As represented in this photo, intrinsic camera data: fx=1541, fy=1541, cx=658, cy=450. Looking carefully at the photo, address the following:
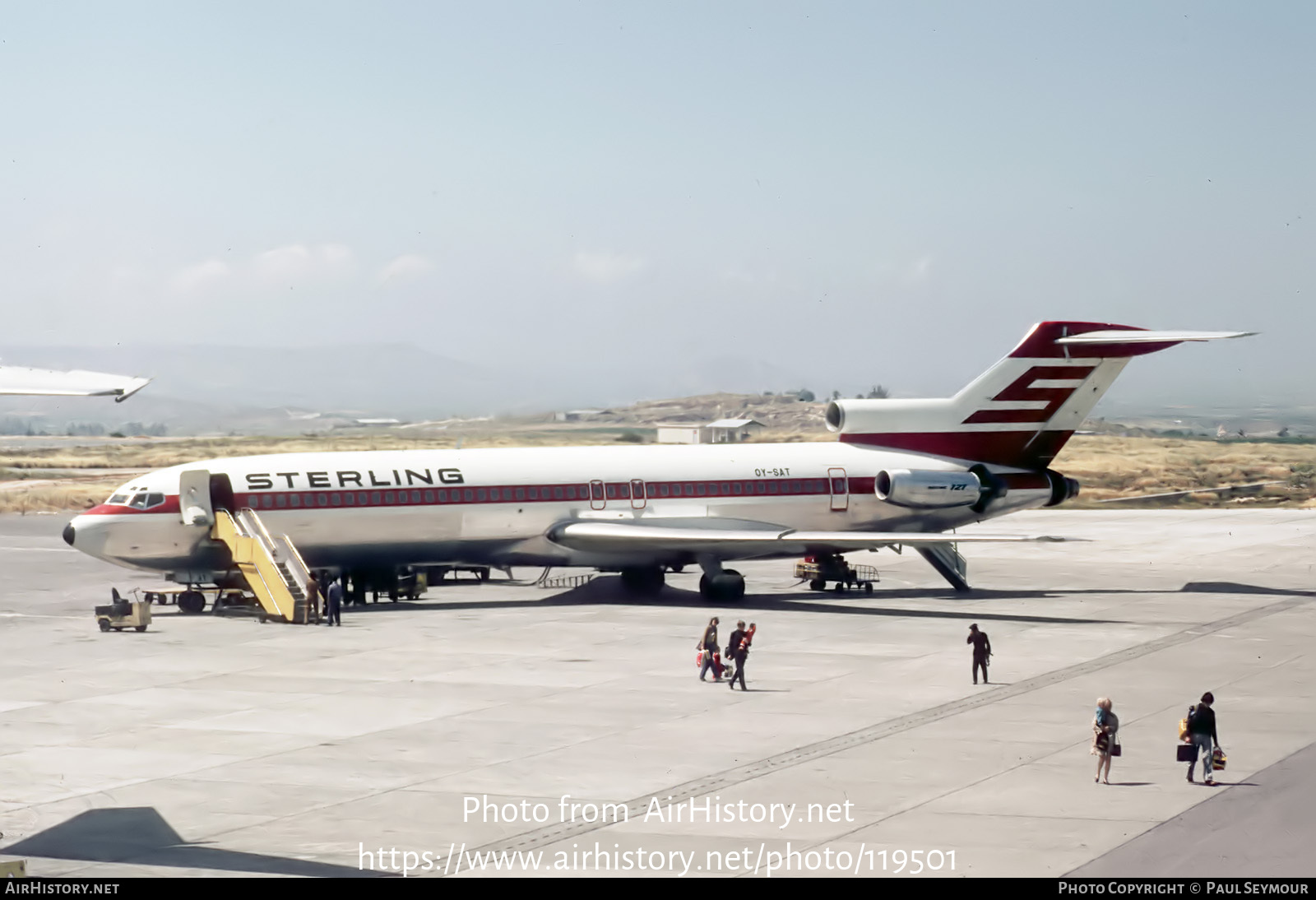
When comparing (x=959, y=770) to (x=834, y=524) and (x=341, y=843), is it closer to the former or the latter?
(x=341, y=843)

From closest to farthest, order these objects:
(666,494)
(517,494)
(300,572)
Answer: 1. (300,572)
2. (517,494)
3. (666,494)

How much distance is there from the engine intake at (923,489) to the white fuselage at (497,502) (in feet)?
1.03

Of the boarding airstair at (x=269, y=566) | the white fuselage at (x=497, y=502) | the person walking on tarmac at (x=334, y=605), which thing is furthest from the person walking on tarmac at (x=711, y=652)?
the white fuselage at (x=497, y=502)

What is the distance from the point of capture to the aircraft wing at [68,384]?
42.7 ft

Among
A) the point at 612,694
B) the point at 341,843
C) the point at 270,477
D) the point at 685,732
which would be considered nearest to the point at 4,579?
the point at 270,477

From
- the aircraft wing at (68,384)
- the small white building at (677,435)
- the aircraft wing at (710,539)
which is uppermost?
the aircraft wing at (68,384)

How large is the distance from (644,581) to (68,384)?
30659 millimetres

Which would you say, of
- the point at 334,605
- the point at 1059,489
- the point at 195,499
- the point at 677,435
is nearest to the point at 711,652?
the point at 334,605

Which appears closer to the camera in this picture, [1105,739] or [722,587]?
[1105,739]

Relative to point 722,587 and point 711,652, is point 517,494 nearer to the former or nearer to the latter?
point 722,587

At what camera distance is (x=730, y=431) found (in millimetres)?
104812

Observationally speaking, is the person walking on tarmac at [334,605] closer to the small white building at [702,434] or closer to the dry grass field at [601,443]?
the dry grass field at [601,443]

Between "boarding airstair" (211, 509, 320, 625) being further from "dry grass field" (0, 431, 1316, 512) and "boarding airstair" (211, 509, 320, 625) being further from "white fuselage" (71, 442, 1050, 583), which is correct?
"dry grass field" (0, 431, 1316, 512)

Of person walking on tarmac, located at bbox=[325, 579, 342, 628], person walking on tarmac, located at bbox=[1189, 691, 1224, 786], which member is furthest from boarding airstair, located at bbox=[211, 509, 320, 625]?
person walking on tarmac, located at bbox=[1189, 691, 1224, 786]
